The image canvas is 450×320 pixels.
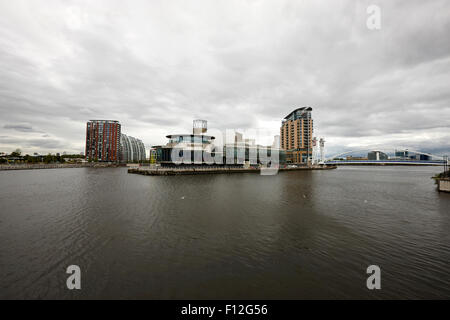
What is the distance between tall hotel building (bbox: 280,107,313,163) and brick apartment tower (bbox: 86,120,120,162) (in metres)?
158

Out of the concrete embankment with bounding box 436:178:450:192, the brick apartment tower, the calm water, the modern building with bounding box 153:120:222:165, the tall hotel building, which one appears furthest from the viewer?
the brick apartment tower

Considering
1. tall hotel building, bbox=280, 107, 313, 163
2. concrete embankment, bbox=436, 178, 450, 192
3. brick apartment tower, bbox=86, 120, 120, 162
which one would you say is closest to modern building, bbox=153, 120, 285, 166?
tall hotel building, bbox=280, 107, 313, 163

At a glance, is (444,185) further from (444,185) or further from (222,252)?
(222,252)

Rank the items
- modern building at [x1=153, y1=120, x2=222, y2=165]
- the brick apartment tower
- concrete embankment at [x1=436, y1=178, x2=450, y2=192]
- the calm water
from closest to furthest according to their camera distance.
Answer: the calm water
concrete embankment at [x1=436, y1=178, x2=450, y2=192]
modern building at [x1=153, y1=120, x2=222, y2=165]
the brick apartment tower

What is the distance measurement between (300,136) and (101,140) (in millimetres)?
173455

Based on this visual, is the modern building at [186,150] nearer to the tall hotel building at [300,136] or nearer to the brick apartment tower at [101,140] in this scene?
the tall hotel building at [300,136]

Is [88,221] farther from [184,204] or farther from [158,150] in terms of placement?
[158,150]

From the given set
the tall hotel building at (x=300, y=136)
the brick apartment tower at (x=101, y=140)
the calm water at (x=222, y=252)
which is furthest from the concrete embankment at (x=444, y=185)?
the brick apartment tower at (x=101, y=140)

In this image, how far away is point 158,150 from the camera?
73688mm

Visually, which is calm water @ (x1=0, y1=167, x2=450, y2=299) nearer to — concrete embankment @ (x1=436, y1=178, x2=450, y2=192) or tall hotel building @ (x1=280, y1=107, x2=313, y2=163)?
concrete embankment @ (x1=436, y1=178, x2=450, y2=192)

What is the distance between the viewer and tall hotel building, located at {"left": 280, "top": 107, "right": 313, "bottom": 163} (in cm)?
12506

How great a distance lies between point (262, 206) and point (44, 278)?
15.5 m

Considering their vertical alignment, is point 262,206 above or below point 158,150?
below
